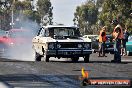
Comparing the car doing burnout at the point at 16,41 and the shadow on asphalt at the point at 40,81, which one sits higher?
the shadow on asphalt at the point at 40,81

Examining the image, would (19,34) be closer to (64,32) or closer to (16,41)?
(16,41)

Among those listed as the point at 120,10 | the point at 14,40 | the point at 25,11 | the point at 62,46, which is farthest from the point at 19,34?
the point at 25,11

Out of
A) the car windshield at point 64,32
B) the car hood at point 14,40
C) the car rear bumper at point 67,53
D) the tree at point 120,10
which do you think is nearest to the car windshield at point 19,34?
the car hood at point 14,40

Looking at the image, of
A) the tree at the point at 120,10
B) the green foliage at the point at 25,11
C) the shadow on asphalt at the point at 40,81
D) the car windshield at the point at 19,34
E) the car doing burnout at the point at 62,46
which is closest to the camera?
the shadow on asphalt at the point at 40,81

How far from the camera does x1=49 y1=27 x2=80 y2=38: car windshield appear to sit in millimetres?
20250

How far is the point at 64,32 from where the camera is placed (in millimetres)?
20469

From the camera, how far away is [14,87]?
10.5 metres

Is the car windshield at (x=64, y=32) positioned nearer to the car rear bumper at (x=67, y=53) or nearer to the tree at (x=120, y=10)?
Result: the car rear bumper at (x=67, y=53)

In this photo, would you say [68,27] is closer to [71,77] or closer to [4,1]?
[71,77]

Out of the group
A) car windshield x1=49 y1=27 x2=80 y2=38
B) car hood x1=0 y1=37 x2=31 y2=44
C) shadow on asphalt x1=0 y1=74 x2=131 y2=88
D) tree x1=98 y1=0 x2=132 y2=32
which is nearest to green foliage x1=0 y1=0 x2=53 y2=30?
tree x1=98 y1=0 x2=132 y2=32

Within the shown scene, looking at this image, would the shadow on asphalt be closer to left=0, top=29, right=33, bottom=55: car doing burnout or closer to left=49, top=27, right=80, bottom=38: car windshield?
left=49, top=27, right=80, bottom=38: car windshield

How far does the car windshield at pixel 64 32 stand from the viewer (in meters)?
20.2

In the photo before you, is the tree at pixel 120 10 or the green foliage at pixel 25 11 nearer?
the tree at pixel 120 10

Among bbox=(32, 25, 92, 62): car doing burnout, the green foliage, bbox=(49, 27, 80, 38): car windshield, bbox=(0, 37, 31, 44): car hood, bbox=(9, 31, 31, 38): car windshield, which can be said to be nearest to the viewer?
bbox=(32, 25, 92, 62): car doing burnout
